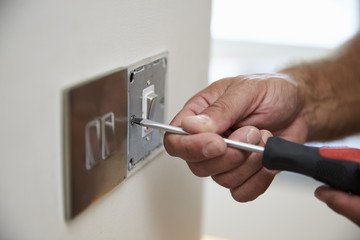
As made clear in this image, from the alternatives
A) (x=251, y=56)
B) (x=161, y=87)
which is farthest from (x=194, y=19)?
(x=251, y=56)

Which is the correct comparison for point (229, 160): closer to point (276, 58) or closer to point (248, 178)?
point (248, 178)

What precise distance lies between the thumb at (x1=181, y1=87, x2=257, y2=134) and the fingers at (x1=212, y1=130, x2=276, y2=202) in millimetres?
37

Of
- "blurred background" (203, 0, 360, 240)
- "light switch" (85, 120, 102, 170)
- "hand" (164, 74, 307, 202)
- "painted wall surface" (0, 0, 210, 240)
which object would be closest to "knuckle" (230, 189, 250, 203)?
"hand" (164, 74, 307, 202)

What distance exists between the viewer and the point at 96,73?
301 millimetres

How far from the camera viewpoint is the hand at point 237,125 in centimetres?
37

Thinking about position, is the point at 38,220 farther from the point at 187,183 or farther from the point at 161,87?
the point at 187,183

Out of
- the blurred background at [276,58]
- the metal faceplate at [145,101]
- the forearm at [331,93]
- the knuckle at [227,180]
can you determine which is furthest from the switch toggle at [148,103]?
the blurred background at [276,58]

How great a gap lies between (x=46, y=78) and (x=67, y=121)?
33 mm

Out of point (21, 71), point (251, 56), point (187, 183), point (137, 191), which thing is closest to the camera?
point (21, 71)

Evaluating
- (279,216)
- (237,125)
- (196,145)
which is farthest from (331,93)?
(279,216)

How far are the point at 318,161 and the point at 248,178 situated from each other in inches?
5.1

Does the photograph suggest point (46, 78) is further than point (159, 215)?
No

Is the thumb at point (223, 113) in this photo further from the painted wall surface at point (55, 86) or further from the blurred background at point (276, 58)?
the blurred background at point (276, 58)

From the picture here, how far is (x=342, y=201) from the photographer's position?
Answer: 14.0 inches
